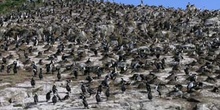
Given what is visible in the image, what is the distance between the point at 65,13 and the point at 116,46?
2794cm

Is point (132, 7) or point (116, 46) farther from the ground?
point (132, 7)

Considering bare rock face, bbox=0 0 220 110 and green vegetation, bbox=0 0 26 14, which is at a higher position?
green vegetation, bbox=0 0 26 14

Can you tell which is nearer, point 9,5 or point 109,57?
point 109,57

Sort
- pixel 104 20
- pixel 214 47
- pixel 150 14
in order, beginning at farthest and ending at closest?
1. pixel 150 14
2. pixel 104 20
3. pixel 214 47

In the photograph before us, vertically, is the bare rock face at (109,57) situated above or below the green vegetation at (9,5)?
below

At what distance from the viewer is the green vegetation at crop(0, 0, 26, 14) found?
350 feet

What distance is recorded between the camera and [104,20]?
92812 millimetres

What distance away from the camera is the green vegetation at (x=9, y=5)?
350 feet

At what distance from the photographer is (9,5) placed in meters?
110

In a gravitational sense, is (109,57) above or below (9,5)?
below

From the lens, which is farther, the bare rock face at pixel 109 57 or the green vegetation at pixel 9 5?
the green vegetation at pixel 9 5

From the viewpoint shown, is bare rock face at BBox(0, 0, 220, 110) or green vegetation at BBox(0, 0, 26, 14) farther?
green vegetation at BBox(0, 0, 26, 14)

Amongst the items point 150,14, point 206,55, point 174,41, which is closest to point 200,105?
point 206,55

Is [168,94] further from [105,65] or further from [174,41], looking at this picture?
[174,41]
